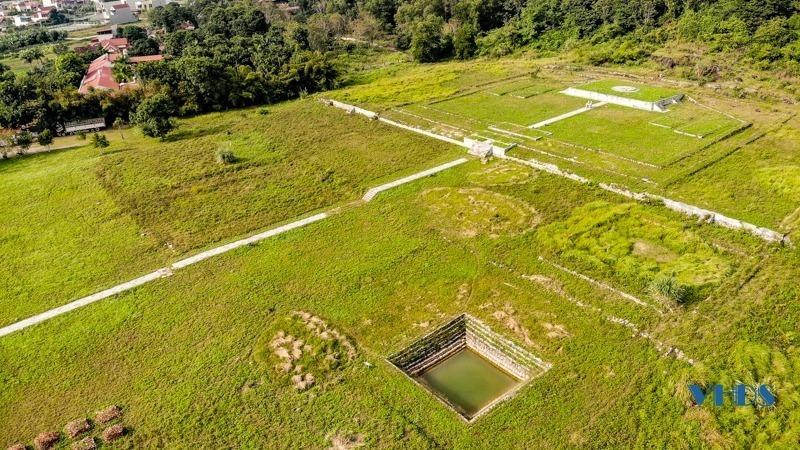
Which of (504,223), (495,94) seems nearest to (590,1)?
(495,94)

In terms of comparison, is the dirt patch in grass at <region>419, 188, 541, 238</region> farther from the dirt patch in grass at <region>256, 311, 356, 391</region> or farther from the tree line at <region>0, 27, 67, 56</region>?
the tree line at <region>0, 27, 67, 56</region>

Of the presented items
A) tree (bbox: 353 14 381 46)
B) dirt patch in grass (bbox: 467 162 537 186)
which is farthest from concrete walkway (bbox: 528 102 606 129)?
tree (bbox: 353 14 381 46)

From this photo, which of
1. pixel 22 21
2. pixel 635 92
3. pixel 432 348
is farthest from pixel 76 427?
pixel 22 21

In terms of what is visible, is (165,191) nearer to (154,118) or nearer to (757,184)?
(154,118)

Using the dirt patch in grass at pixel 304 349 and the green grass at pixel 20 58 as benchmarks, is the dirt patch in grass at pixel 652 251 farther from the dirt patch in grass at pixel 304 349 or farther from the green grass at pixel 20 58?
the green grass at pixel 20 58

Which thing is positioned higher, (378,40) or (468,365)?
(378,40)

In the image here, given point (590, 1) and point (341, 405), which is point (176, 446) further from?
point (590, 1)
